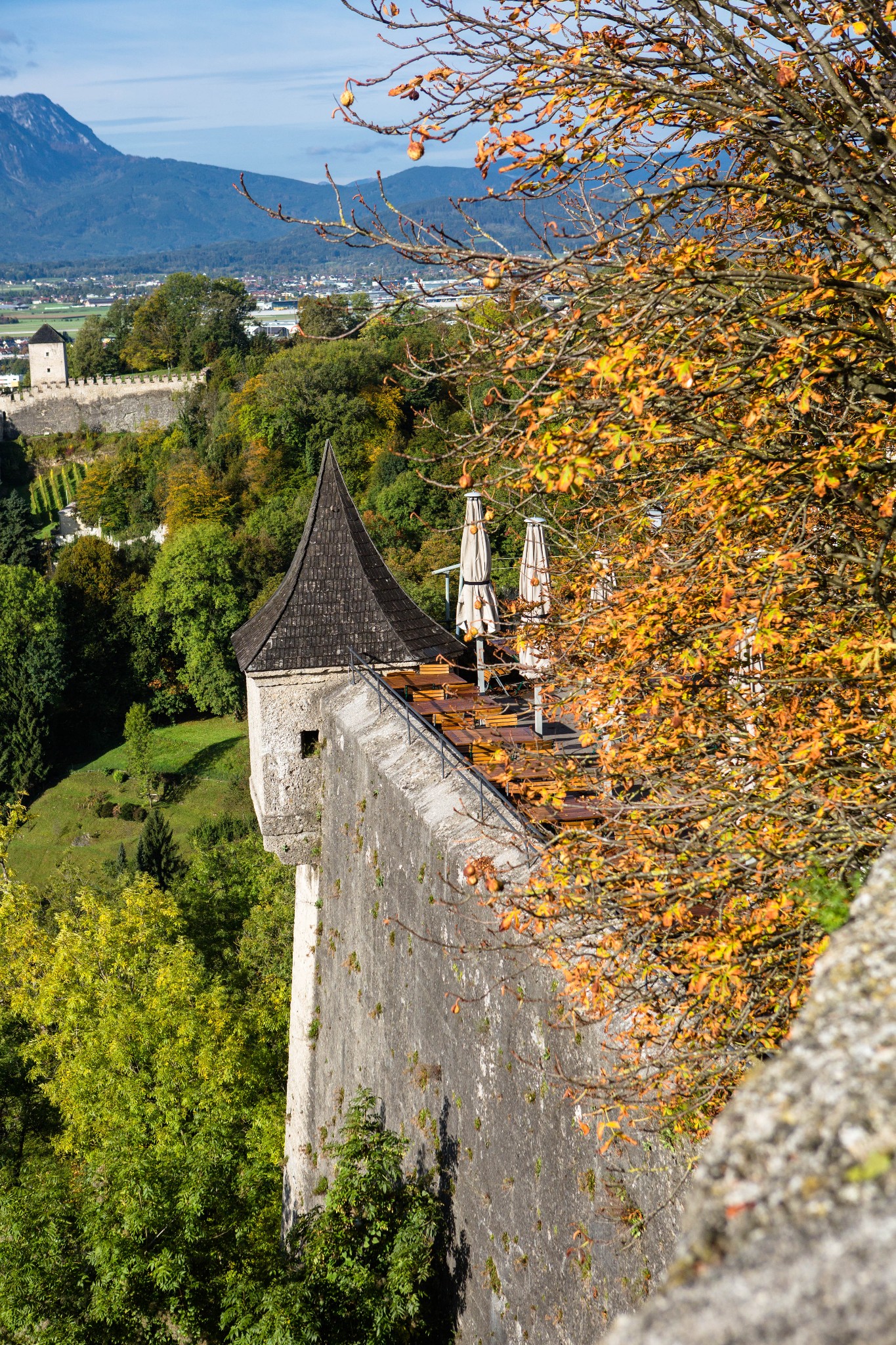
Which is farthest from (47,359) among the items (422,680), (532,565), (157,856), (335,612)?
(532,565)

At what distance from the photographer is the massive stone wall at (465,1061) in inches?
229

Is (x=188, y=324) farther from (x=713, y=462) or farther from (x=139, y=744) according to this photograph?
(x=713, y=462)

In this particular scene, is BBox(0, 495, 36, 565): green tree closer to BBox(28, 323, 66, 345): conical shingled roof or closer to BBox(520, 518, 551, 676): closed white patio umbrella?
BBox(28, 323, 66, 345): conical shingled roof

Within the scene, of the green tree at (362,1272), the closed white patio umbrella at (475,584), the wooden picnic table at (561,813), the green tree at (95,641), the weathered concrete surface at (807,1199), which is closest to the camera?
the weathered concrete surface at (807,1199)

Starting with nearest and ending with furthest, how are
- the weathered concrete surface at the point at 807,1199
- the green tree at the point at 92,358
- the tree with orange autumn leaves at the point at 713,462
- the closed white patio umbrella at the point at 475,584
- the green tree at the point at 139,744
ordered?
the weathered concrete surface at the point at 807,1199 < the tree with orange autumn leaves at the point at 713,462 < the closed white patio umbrella at the point at 475,584 < the green tree at the point at 139,744 < the green tree at the point at 92,358

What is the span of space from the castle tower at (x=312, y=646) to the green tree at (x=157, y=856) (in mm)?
20148

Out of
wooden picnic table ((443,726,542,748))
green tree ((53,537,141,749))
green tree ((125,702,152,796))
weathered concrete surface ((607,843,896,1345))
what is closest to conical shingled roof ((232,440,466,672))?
wooden picnic table ((443,726,542,748))

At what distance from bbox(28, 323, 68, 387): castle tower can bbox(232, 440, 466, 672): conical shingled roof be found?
2959 inches

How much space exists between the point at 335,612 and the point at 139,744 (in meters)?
34.6

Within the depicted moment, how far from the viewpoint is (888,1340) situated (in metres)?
1.56

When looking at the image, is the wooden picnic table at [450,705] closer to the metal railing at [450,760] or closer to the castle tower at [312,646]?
the metal railing at [450,760]

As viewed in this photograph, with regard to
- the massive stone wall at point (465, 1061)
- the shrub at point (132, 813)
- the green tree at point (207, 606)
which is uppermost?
the massive stone wall at point (465, 1061)

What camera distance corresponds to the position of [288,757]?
497 inches

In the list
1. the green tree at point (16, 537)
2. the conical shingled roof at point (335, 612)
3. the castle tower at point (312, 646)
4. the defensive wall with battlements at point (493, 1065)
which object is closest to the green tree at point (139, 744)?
the green tree at point (16, 537)
